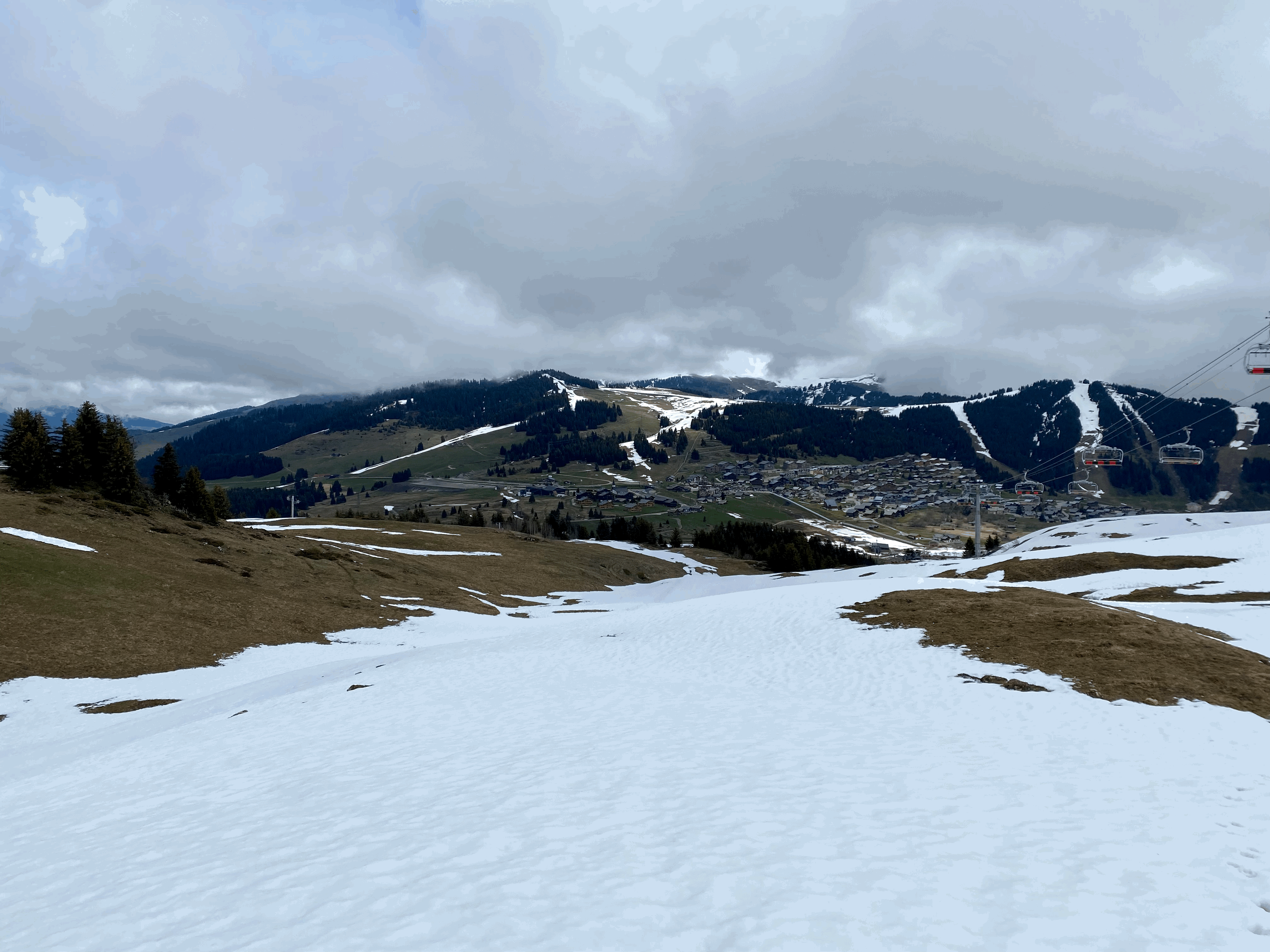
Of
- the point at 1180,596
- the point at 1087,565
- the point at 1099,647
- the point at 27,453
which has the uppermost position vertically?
the point at 27,453

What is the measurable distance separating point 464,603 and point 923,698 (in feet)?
133

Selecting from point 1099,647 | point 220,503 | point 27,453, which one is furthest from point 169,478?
point 1099,647

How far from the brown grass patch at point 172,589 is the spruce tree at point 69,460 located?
3001 millimetres

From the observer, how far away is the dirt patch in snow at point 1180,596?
3125 cm

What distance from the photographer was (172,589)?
34.4 meters

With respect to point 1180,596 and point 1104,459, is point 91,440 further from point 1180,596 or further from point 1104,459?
point 1104,459

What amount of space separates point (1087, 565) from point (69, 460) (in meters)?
84.5

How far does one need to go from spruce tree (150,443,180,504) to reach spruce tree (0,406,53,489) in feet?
41.5

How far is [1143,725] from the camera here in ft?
42.3

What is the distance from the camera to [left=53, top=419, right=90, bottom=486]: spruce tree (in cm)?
4622

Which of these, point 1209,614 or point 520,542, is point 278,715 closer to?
point 1209,614

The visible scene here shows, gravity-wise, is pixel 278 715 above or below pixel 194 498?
below

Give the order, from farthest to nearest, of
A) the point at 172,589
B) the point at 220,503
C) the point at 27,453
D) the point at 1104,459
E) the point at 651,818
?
1. the point at 1104,459
2. the point at 220,503
3. the point at 27,453
4. the point at 172,589
5. the point at 651,818

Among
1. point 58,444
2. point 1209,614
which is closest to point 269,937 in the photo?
point 1209,614
